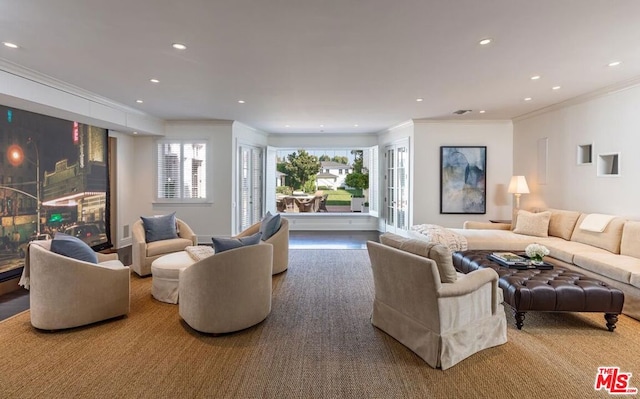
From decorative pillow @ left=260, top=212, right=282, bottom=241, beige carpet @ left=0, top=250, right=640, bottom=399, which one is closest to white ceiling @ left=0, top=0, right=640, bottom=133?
Result: decorative pillow @ left=260, top=212, right=282, bottom=241

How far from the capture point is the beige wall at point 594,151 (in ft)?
14.8

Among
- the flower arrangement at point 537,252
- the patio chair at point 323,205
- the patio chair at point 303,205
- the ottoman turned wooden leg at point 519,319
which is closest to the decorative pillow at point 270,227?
the ottoman turned wooden leg at point 519,319

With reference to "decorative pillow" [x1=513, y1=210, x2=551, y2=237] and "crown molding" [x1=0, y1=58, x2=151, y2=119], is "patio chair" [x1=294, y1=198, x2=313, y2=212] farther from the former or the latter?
"decorative pillow" [x1=513, y1=210, x2=551, y2=237]

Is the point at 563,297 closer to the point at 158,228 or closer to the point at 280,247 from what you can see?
the point at 280,247

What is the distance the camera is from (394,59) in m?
3.60

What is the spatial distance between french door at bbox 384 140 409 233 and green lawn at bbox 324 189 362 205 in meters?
1.94

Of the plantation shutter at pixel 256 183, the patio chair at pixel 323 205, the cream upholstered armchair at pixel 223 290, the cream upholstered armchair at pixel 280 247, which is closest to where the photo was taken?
the cream upholstered armchair at pixel 223 290

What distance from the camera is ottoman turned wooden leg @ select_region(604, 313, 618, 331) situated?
313cm

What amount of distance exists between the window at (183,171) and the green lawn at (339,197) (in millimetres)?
4518

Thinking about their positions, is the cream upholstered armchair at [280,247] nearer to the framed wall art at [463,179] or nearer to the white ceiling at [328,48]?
the white ceiling at [328,48]

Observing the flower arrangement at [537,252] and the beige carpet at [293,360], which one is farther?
the flower arrangement at [537,252]

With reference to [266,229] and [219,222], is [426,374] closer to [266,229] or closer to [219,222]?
[266,229]

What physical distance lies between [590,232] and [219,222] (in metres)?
6.58

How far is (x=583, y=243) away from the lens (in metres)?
4.73
